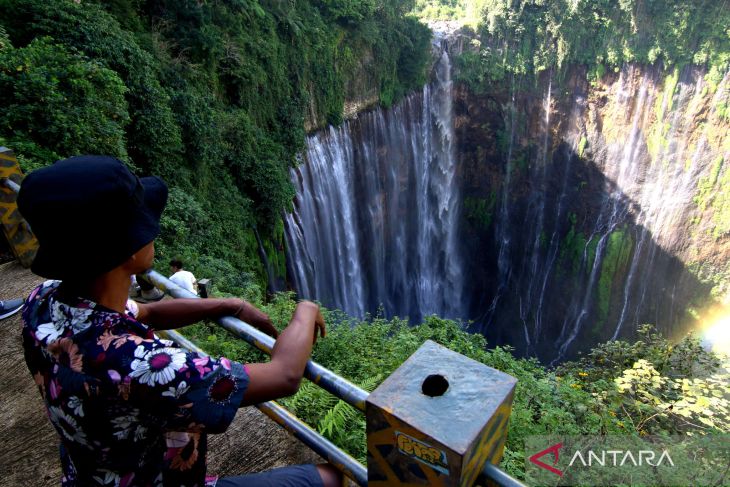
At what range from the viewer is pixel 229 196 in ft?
34.2

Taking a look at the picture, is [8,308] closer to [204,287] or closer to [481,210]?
[204,287]

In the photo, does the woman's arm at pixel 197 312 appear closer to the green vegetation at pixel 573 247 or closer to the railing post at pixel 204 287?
the railing post at pixel 204 287

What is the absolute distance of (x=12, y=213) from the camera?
3.77 meters

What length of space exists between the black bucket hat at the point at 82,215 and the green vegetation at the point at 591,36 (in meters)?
23.9

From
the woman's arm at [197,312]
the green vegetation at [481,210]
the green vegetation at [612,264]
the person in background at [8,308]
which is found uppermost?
the woman's arm at [197,312]

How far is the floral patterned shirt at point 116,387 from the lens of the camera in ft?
3.39

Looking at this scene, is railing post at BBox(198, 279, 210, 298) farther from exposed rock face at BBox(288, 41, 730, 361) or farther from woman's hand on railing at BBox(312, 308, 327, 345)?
exposed rock face at BBox(288, 41, 730, 361)

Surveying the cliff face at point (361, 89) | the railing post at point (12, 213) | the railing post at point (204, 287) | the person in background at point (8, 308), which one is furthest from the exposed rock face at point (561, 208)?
the railing post at point (204, 287)

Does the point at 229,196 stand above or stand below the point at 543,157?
above

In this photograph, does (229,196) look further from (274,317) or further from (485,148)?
(485,148)

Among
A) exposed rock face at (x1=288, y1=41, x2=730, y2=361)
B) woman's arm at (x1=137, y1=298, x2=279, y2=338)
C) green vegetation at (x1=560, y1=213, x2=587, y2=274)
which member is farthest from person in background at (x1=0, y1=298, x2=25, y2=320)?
green vegetation at (x1=560, y1=213, x2=587, y2=274)

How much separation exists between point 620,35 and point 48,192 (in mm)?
25864

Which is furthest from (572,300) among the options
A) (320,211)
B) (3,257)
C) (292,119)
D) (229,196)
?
(3,257)

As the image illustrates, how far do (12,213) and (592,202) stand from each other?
24629 mm
